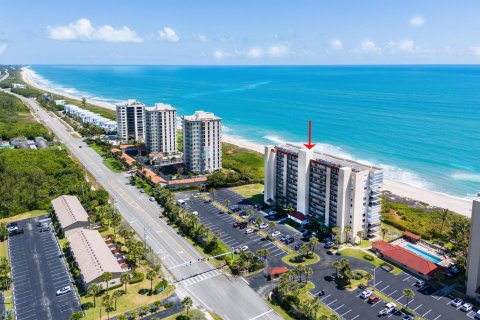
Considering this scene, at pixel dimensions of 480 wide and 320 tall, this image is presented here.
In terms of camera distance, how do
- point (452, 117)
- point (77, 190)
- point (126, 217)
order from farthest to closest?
point (452, 117) < point (77, 190) < point (126, 217)

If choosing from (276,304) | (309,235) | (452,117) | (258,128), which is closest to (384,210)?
(309,235)

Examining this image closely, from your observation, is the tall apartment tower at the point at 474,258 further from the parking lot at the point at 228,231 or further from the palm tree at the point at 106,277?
the palm tree at the point at 106,277

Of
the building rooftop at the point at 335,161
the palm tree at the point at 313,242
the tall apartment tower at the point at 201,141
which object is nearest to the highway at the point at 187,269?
the palm tree at the point at 313,242

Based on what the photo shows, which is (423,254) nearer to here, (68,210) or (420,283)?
(420,283)

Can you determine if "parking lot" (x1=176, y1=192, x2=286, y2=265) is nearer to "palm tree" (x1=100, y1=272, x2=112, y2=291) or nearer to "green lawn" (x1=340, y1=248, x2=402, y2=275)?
"green lawn" (x1=340, y1=248, x2=402, y2=275)

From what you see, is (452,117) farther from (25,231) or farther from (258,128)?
(25,231)

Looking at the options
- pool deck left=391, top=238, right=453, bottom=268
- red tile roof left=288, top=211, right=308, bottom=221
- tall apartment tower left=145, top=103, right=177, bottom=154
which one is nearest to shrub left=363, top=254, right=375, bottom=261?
pool deck left=391, top=238, right=453, bottom=268
